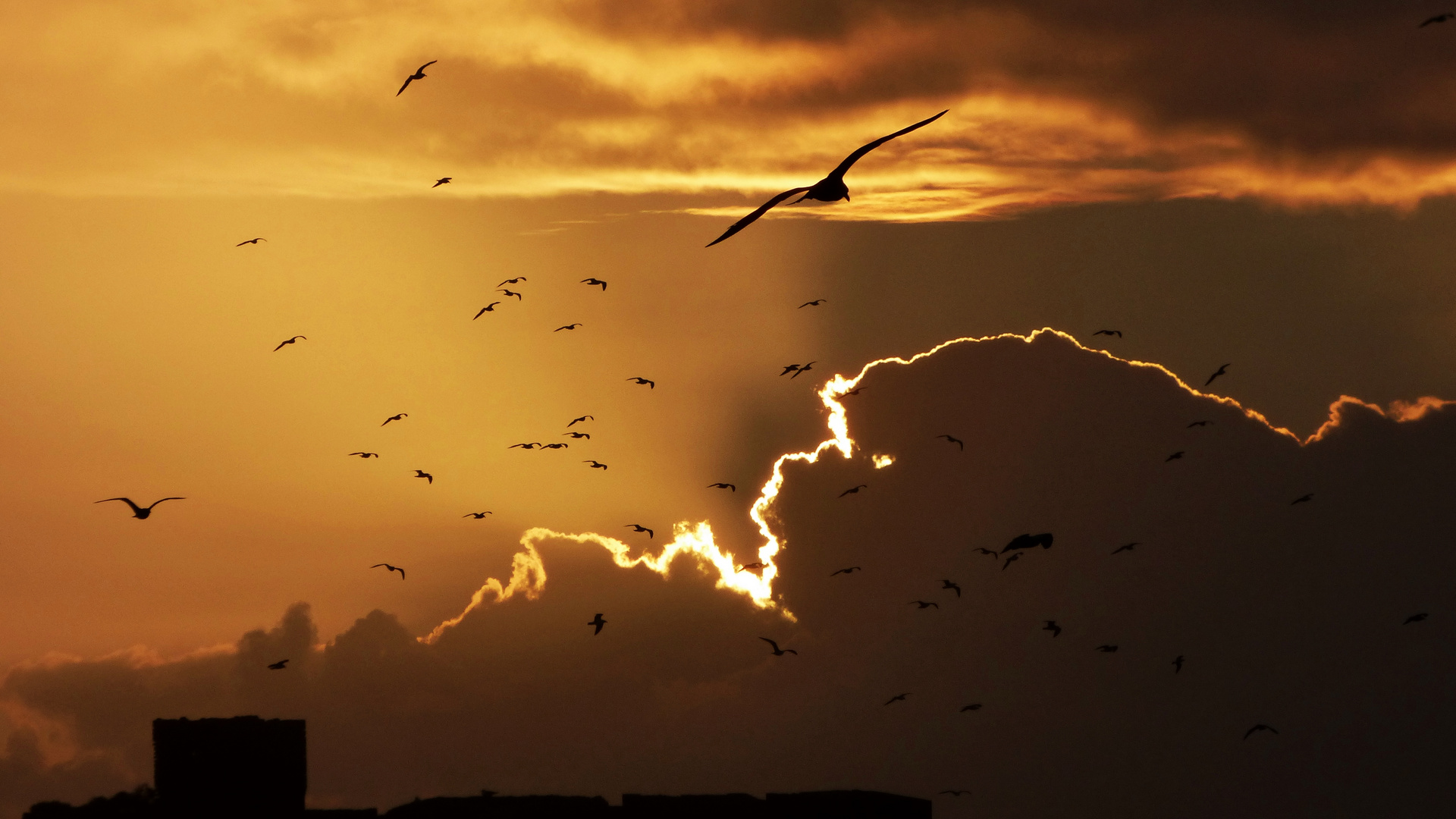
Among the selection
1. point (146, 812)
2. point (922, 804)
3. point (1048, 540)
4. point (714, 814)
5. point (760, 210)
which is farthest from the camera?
point (922, 804)

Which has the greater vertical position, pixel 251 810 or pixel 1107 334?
pixel 1107 334

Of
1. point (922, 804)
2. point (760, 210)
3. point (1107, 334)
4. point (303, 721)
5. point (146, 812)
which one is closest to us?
point (760, 210)

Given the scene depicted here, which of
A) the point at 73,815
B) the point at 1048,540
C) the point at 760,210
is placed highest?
the point at 760,210

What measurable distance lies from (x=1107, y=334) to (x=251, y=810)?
47371 millimetres

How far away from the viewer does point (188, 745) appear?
71.4m

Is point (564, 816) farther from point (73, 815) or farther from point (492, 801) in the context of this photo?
point (73, 815)

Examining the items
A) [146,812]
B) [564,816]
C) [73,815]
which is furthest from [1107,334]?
[73,815]

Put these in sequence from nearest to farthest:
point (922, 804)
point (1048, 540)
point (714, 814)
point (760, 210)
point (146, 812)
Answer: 1. point (760, 210)
2. point (1048, 540)
3. point (146, 812)
4. point (714, 814)
5. point (922, 804)

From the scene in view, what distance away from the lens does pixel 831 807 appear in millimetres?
80875

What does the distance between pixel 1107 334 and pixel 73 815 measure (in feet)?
182

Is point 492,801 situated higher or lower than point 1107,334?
lower

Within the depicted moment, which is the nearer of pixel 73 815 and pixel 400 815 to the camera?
pixel 73 815

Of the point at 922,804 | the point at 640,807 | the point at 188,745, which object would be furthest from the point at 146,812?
the point at 922,804

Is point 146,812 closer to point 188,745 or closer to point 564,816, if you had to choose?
point 188,745
